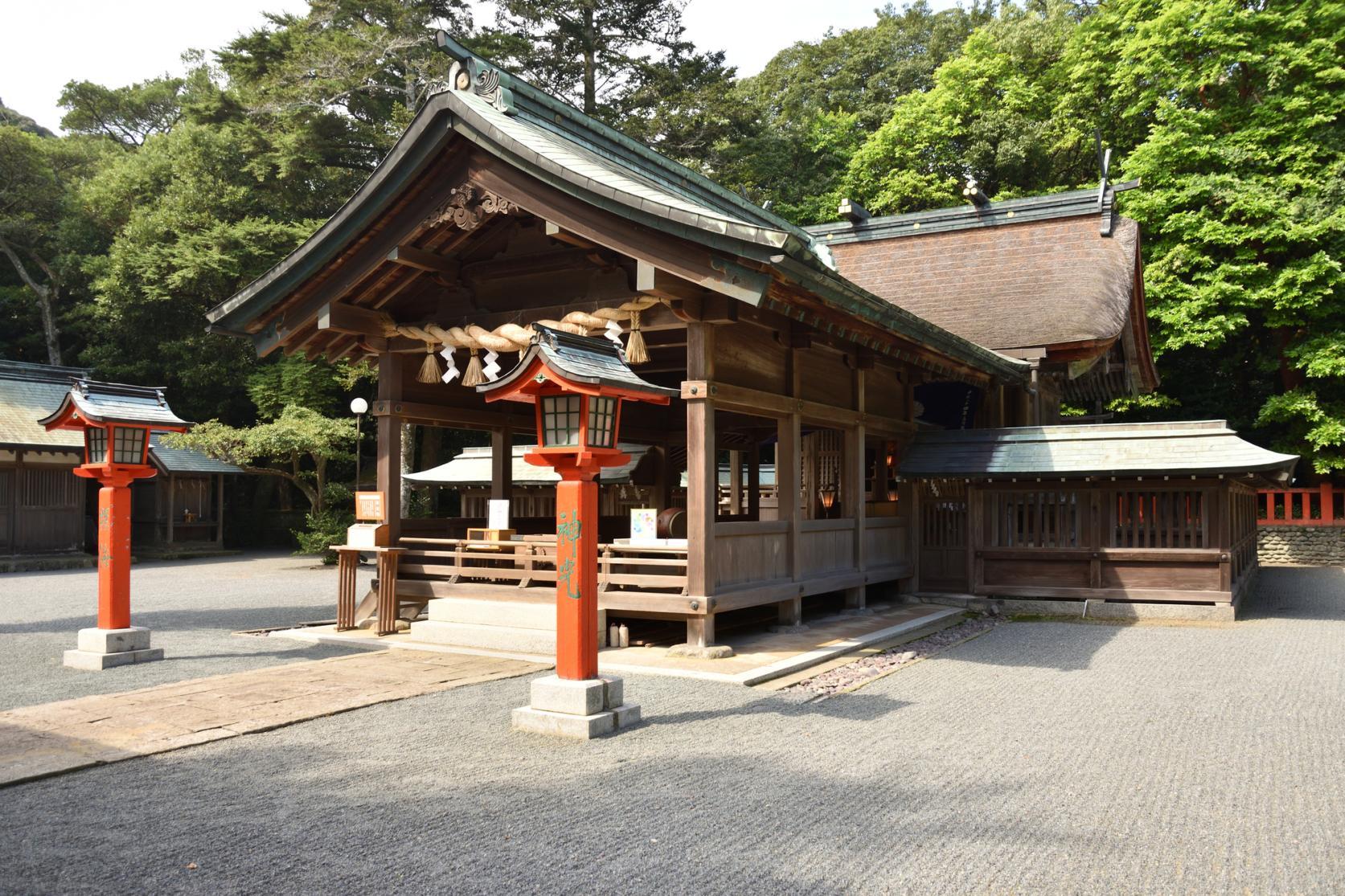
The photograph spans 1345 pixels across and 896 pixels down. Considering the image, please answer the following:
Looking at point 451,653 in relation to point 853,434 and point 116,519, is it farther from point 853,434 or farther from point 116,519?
point 853,434

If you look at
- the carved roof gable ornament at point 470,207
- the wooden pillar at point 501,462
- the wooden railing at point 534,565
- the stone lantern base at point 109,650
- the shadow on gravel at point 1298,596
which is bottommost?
the shadow on gravel at point 1298,596

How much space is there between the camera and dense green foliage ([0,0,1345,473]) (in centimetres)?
2247

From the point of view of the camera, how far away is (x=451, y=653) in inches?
365

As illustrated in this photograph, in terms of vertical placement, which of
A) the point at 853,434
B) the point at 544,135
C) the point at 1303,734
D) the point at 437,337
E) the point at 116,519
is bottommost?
the point at 1303,734

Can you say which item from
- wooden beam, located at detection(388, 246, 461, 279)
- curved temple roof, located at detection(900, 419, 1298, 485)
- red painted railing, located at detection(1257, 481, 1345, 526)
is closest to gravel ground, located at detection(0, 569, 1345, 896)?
wooden beam, located at detection(388, 246, 461, 279)

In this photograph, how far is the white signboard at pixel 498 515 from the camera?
1086 centimetres

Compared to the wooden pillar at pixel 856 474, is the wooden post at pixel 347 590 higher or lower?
lower

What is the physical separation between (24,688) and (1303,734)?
9337mm

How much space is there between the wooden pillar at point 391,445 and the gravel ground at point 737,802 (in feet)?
12.1

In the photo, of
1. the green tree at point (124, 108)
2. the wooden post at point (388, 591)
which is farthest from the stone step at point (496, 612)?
the green tree at point (124, 108)

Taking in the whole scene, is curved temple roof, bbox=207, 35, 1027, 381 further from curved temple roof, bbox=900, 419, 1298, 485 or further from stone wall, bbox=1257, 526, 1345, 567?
stone wall, bbox=1257, 526, 1345, 567

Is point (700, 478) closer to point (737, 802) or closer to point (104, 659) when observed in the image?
point (737, 802)

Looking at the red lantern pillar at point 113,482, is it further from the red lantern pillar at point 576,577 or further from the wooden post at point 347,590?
the red lantern pillar at point 576,577

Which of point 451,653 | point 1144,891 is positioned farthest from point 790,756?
point 451,653
